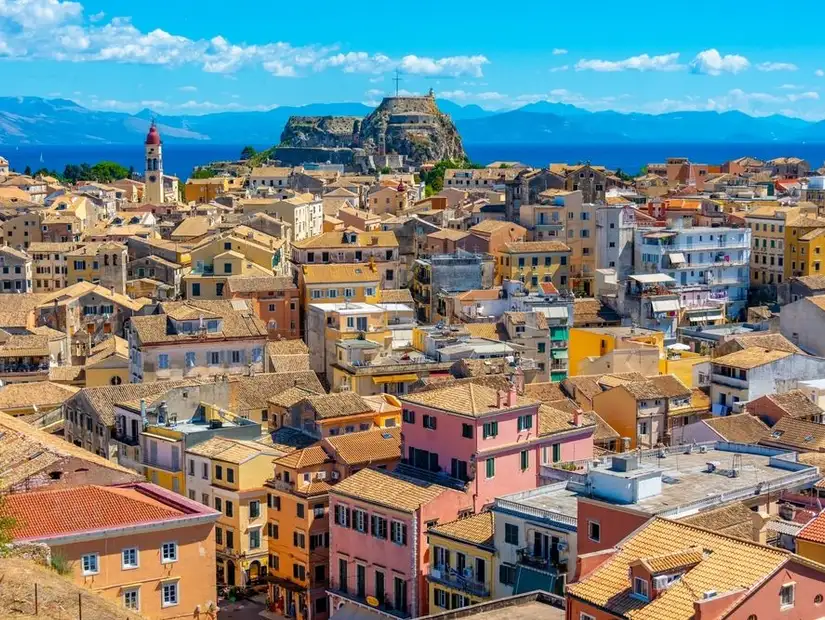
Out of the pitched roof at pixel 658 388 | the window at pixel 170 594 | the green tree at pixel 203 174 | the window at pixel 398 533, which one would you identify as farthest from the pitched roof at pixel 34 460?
the green tree at pixel 203 174

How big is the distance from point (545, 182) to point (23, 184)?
6384 centimetres

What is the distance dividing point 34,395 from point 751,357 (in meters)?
30.0

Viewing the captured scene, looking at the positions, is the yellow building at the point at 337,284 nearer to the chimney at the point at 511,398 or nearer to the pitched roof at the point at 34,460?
the chimney at the point at 511,398

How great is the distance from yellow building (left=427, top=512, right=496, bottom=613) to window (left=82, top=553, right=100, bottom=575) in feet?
30.0

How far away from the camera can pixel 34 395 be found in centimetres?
6231

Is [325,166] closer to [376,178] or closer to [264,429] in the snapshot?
[376,178]

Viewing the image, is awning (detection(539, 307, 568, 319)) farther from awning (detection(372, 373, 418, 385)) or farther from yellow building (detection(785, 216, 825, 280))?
yellow building (detection(785, 216, 825, 280))

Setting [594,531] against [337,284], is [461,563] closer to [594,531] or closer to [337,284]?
[594,531]

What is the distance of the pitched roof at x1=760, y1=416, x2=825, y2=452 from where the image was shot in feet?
157

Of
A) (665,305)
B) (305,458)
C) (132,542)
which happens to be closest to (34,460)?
(132,542)

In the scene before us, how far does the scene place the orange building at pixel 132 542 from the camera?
1363 inches

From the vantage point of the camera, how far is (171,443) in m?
50.2

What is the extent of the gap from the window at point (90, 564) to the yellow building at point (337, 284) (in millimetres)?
37506

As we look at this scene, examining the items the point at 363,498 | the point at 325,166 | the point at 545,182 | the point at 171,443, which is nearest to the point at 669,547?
the point at 363,498
